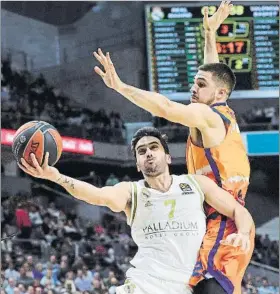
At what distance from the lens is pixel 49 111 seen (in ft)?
57.2

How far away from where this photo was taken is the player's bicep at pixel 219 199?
454cm

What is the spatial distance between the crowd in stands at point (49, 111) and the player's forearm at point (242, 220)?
12.2 metres

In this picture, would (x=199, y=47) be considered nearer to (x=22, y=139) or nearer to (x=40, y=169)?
(x=22, y=139)

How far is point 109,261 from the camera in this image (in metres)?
15.1

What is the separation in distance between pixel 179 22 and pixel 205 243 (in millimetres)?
12133

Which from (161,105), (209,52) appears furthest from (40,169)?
(209,52)

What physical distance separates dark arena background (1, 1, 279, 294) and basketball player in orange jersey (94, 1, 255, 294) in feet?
28.7

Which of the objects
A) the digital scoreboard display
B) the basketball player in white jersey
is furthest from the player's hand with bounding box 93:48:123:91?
the digital scoreboard display

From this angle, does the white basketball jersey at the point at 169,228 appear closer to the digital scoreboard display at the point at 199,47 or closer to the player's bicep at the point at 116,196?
the player's bicep at the point at 116,196

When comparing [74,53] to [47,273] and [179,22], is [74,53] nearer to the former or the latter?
[179,22]

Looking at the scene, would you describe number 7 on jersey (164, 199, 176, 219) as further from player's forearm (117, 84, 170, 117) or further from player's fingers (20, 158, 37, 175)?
player's fingers (20, 158, 37, 175)

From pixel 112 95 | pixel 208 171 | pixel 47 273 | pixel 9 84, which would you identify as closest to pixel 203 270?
pixel 208 171

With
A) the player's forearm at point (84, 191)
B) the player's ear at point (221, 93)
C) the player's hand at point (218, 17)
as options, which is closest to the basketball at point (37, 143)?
the player's forearm at point (84, 191)

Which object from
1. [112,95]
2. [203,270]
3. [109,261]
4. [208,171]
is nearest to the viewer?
[203,270]
